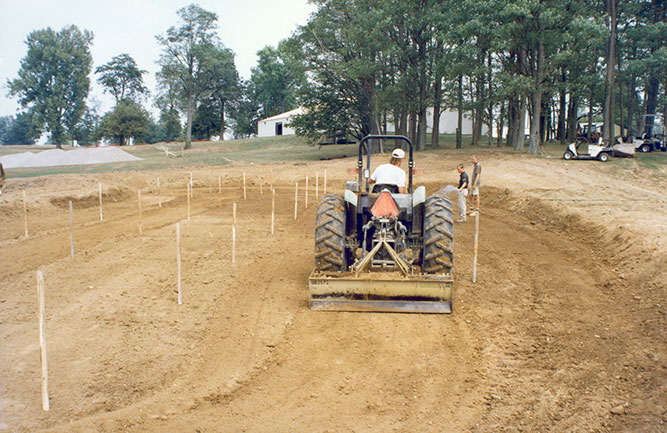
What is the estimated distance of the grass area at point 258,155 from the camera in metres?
28.4

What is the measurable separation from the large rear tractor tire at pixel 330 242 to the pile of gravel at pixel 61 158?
3240 centimetres

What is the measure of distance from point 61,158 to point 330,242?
37.2 metres

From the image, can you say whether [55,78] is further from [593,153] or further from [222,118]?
[593,153]

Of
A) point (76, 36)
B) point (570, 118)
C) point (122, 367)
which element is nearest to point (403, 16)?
point (570, 118)

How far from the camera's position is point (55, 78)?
53.9 metres

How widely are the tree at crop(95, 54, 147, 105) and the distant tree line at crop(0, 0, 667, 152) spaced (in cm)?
1549

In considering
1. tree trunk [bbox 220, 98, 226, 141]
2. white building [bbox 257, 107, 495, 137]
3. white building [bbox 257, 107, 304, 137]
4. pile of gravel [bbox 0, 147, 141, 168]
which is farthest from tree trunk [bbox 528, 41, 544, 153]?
tree trunk [bbox 220, 98, 226, 141]

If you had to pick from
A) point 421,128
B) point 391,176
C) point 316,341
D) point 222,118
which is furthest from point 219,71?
point 316,341

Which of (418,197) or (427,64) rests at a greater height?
(427,64)

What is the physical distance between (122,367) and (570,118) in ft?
135

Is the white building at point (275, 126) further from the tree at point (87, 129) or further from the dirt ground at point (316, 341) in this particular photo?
the dirt ground at point (316, 341)

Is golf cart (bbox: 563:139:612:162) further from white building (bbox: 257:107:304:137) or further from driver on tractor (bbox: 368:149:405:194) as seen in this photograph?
white building (bbox: 257:107:304:137)

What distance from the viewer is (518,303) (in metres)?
7.53

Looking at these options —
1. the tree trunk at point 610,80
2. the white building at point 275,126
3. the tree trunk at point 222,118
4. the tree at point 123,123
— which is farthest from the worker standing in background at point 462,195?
the tree trunk at point 222,118
